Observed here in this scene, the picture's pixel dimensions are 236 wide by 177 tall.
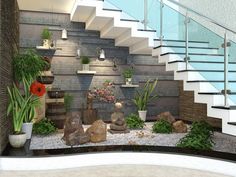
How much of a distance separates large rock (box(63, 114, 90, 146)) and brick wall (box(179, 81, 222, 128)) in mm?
3230

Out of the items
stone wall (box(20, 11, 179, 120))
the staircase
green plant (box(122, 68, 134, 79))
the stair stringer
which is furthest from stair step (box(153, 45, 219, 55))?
stone wall (box(20, 11, 179, 120))

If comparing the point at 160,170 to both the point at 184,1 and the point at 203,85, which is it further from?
the point at 184,1

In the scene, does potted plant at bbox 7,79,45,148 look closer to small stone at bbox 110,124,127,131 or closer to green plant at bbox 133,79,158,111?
small stone at bbox 110,124,127,131

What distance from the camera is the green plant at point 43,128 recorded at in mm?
5004

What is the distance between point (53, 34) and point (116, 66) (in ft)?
5.80

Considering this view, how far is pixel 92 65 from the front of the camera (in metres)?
6.98

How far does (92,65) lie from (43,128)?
2.46m

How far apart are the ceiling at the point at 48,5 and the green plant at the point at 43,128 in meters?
2.54

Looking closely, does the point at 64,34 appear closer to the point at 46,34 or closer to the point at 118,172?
the point at 46,34

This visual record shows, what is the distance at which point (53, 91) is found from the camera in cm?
565

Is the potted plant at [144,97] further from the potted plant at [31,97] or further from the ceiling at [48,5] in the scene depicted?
the potted plant at [31,97]

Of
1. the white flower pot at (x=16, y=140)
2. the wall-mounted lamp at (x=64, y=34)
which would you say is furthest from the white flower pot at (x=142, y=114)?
the white flower pot at (x=16, y=140)

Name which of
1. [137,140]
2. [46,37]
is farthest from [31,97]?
[46,37]

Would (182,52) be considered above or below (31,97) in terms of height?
above
